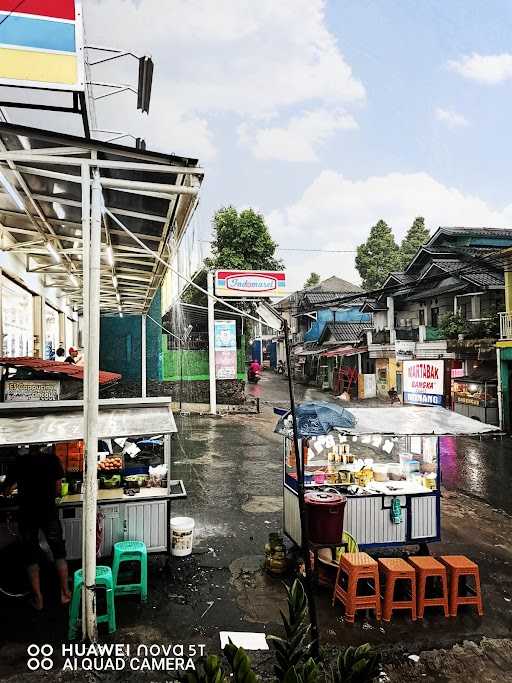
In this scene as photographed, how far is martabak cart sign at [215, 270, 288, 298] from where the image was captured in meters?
22.8

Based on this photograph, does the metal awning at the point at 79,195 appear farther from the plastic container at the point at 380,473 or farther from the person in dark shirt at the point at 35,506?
the plastic container at the point at 380,473

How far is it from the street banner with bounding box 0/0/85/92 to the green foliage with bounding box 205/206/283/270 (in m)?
24.2

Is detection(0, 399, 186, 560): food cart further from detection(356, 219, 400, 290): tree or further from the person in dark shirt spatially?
detection(356, 219, 400, 290): tree

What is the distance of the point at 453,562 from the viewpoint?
5.97 metres

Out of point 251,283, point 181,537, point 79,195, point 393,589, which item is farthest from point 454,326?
point 79,195

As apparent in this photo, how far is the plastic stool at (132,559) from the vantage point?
5805 mm

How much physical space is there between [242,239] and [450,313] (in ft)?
42.0

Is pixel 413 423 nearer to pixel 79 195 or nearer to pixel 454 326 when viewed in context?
pixel 79 195

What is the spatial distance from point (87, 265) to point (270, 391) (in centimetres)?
2937

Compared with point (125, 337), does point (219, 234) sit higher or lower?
higher

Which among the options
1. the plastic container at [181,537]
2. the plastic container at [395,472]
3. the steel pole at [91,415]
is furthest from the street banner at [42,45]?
the plastic container at [395,472]

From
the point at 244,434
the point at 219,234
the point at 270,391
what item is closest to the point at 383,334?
the point at 270,391

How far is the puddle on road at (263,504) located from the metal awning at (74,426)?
368 cm

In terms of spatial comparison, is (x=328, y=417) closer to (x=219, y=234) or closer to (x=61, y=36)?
(x=61, y=36)
